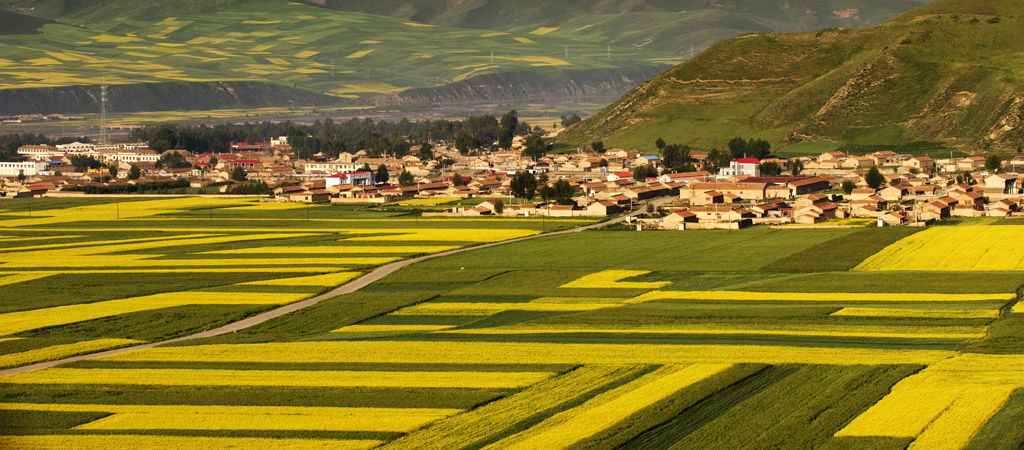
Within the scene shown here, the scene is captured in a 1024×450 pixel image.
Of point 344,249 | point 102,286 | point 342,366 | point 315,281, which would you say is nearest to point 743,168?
point 344,249

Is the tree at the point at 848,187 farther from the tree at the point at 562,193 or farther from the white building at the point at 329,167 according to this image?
the white building at the point at 329,167

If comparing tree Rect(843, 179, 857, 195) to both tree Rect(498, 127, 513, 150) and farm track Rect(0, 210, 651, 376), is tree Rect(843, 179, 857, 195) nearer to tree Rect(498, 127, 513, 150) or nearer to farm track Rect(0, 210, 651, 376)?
farm track Rect(0, 210, 651, 376)

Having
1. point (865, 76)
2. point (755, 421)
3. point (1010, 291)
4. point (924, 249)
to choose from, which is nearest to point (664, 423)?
point (755, 421)

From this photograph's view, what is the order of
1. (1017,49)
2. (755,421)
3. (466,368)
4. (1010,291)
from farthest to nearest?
(1017,49) → (1010,291) → (466,368) → (755,421)

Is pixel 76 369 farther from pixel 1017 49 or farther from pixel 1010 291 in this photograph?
pixel 1017 49

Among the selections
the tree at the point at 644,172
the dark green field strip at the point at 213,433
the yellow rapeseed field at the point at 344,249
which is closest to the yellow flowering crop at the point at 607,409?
the dark green field strip at the point at 213,433
